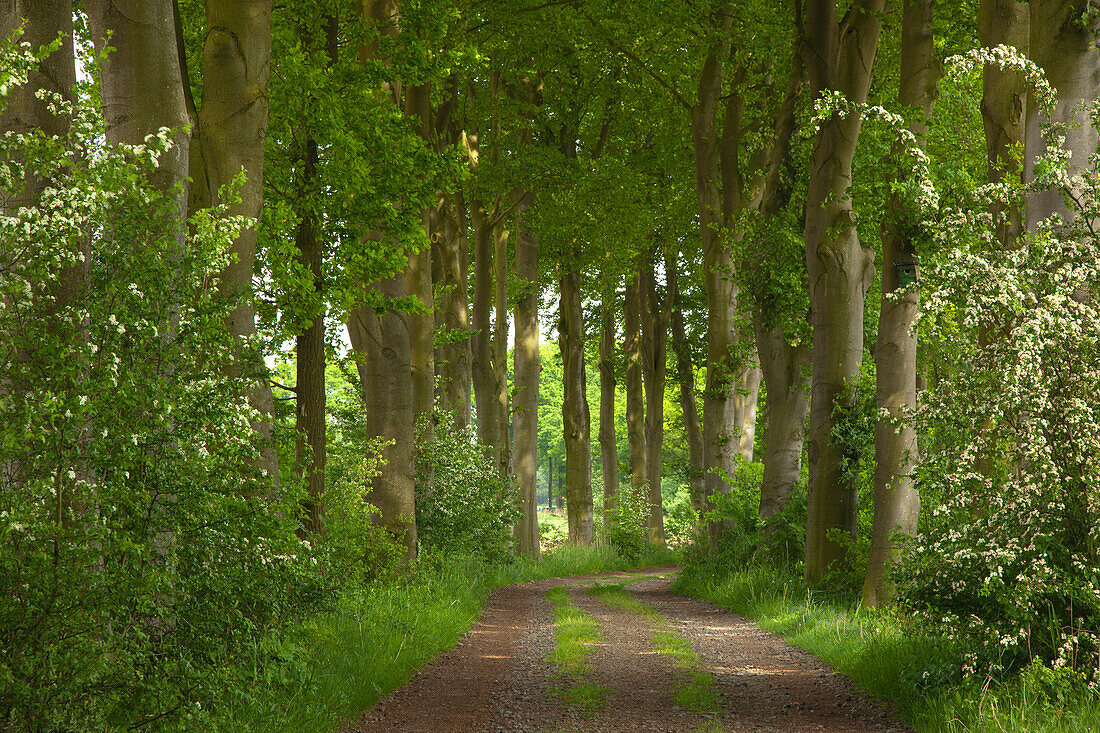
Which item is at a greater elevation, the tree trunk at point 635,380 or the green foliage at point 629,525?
the tree trunk at point 635,380

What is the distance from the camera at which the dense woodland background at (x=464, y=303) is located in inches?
181

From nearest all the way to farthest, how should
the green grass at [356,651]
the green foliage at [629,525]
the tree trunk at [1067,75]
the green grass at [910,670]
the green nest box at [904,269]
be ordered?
the green grass at [910,670], the green grass at [356,651], the tree trunk at [1067,75], the green nest box at [904,269], the green foliage at [629,525]

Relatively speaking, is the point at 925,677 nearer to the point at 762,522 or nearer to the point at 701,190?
the point at 762,522

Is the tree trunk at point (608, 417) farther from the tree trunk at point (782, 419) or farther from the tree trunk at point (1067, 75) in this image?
the tree trunk at point (1067, 75)

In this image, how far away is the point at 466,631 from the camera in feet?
38.2

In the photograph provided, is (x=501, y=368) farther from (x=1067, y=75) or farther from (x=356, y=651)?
(x=1067, y=75)

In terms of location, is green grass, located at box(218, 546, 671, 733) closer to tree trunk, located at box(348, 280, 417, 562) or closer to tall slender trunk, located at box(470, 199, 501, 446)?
tree trunk, located at box(348, 280, 417, 562)

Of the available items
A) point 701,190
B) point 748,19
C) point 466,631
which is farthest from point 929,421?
point 701,190

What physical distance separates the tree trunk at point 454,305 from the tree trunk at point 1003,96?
12455 millimetres

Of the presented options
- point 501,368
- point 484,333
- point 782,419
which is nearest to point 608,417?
point 501,368

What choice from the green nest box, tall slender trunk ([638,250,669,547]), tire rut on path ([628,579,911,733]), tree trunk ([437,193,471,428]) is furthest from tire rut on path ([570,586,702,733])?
tall slender trunk ([638,250,669,547])

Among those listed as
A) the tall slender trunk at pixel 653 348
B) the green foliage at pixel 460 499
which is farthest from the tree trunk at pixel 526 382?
the tall slender trunk at pixel 653 348

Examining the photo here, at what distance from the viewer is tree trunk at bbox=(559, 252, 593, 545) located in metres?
Result: 25.8

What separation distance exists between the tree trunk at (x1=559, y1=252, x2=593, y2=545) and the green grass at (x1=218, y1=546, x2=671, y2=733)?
10.4 metres
